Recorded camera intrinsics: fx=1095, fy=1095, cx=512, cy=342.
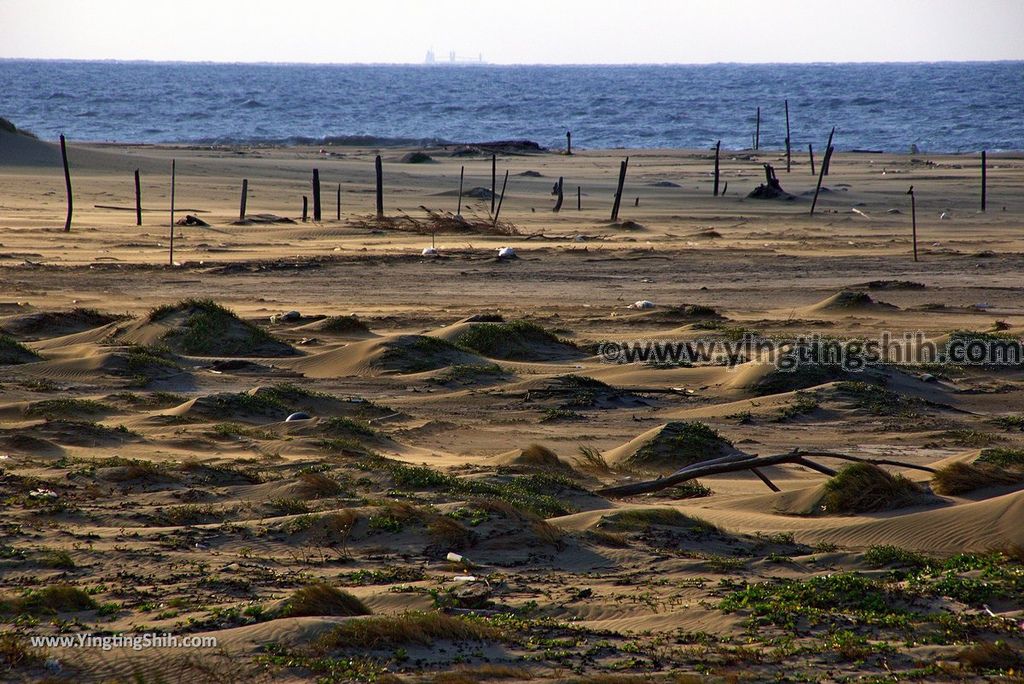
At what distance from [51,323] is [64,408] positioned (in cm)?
403

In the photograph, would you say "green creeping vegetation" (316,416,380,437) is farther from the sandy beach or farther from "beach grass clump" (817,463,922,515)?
"beach grass clump" (817,463,922,515)

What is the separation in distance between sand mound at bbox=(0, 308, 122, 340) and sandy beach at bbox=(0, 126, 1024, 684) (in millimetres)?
60

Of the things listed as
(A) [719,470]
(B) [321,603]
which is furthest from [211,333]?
(B) [321,603]

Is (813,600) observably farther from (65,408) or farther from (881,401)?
(65,408)

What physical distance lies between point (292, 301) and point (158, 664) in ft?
35.0

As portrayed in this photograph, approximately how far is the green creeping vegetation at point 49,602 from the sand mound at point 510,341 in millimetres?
6490

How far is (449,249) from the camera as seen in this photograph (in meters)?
19.4

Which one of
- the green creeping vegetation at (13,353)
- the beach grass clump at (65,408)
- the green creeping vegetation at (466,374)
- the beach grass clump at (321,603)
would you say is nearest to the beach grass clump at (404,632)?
the beach grass clump at (321,603)

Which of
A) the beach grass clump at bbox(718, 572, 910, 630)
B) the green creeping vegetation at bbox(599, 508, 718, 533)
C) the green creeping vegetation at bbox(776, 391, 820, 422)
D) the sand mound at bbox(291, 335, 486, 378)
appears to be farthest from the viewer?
the sand mound at bbox(291, 335, 486, 378)

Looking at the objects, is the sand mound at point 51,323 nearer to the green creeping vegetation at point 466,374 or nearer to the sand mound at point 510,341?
the sand mound at point 510,341

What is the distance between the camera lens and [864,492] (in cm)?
584

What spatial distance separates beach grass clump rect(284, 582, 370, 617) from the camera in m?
4.02

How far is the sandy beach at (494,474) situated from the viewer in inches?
154

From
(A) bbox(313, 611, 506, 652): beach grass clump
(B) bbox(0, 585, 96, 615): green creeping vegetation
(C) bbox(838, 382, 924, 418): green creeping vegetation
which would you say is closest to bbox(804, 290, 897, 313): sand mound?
(C) bbox(838, 382, 924, 418): green creeping vegetation
